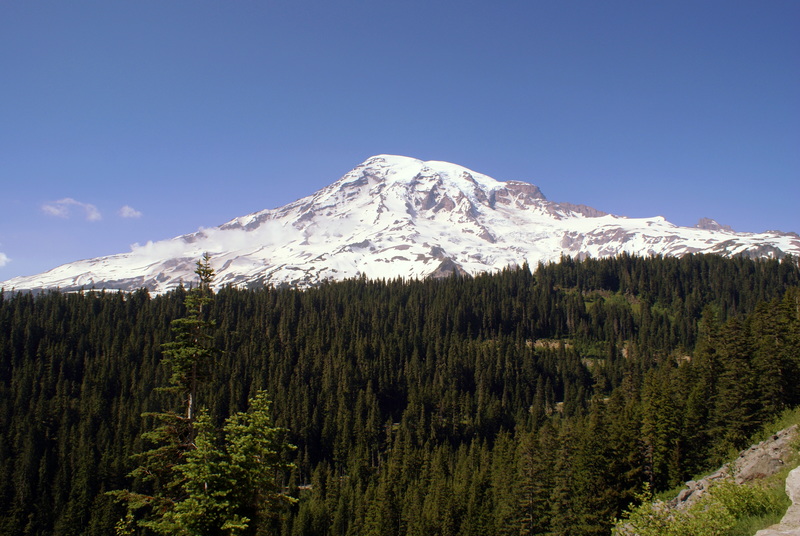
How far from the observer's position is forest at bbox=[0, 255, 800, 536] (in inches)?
2119

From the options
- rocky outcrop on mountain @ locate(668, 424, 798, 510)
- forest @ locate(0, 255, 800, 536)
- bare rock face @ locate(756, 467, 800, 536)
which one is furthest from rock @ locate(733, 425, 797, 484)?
bare rock face @ locate(756, 467, 800, 536)

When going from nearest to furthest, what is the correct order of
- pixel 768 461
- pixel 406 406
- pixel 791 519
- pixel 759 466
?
pixel 791 519 → pixel 768 461 → pixel 759 466 → pixel 406 406

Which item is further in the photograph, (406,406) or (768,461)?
(406,406)

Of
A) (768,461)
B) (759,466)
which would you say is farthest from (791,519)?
(759,466)

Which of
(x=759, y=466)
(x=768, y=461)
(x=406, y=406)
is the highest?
(x=768, y=461)

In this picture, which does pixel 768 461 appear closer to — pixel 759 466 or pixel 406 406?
pixel 759 466

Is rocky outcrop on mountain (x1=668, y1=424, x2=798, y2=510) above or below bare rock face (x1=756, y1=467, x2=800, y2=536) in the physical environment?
below

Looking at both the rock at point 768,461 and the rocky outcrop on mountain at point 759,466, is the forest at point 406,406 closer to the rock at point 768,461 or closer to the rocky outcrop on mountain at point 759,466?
the rocky outcrop on mountain at point 759,466

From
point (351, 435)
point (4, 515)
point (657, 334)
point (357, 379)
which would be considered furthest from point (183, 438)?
point (657, 334)

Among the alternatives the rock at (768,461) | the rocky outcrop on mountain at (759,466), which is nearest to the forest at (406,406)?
the rocky outcrop on mountain at (759,466)

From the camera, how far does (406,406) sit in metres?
152

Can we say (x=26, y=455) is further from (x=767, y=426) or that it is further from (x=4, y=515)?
(x=767, y=426)

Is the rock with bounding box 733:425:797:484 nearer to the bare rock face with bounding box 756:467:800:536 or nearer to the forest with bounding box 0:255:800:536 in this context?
the forest with bounding box 0:255:800:536

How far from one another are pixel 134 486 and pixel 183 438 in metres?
110
